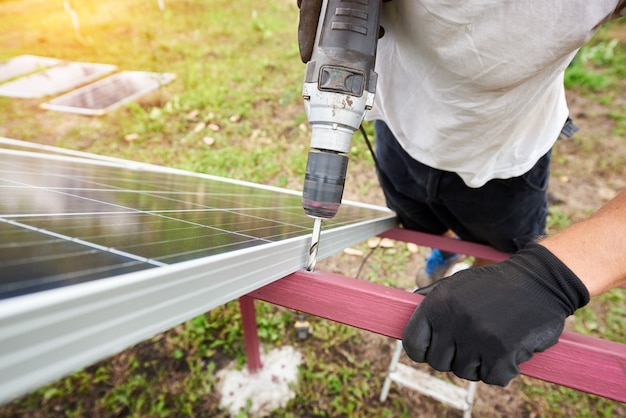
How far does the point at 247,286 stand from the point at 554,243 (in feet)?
2.50

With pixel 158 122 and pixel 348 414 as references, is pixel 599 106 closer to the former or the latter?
pixel 348 414

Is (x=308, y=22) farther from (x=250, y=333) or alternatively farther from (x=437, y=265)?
(x=437, y=265)

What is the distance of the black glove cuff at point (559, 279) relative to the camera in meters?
0.81

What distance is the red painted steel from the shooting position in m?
1.95

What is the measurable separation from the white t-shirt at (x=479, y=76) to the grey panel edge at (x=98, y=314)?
2.65 ft

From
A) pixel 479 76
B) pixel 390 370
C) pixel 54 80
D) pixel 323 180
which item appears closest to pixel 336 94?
pixel 323 180

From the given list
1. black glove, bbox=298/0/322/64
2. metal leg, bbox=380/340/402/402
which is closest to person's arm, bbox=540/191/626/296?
black glove, bbox=298/0/322/64

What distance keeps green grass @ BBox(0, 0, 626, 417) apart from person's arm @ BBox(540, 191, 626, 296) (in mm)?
1650

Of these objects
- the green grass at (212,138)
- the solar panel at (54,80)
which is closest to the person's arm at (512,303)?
the green grass at (212,138)

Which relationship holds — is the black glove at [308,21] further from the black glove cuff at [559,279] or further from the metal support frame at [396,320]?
the black glove cuff at [559,279]

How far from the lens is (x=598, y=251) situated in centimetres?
83

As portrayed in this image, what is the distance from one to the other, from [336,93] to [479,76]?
1.59 ft

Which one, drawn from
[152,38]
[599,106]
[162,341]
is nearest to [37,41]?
[152,38]

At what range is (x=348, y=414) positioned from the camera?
81.9 inches
